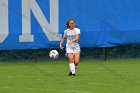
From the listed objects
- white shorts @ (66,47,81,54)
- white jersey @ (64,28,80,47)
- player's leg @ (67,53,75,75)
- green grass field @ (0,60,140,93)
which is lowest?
green grass field @ (0,60,140,93)

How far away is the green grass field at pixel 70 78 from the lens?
39.1ft

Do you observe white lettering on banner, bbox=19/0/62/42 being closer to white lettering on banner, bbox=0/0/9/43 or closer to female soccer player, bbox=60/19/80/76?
white lettering on banner, bbox=0/0/9/43

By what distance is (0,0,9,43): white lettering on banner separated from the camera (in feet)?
64.4

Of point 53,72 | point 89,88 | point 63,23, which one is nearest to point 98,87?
point 89,88

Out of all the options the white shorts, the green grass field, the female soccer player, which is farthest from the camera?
the white shorts

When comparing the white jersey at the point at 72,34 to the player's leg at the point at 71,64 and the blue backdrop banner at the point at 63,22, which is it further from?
the blue backdrop banner at the point at 63,22

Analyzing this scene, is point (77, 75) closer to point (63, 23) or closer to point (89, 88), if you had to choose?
point (89, 88)

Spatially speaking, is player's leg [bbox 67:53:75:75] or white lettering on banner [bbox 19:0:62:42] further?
white lettering on banner [bbox 19:0:62:42]

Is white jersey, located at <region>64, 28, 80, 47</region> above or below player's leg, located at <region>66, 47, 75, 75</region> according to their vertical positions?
above

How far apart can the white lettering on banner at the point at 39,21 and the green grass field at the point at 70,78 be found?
1.05 m

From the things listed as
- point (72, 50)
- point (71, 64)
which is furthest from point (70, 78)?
point (72, 50)

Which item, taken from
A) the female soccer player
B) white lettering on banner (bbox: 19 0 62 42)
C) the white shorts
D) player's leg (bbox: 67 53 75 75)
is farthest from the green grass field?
white lettering on banner (bbox: 19 0 62 42)

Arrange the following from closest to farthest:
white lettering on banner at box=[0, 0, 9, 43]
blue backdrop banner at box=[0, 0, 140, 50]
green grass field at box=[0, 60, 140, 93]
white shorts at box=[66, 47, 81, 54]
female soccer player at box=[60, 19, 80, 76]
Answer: green grass field at box=[0, 60, 140, 93] → female soccer player at box=[60, 19, 80, 76] → white shorts at box=[66, 47, 81, 54] → white lettering on banner at box=[0, 0, 9, 43] → blue backdrop banner at box=[0, 0, 140, 50]

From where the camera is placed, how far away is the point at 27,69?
17609mm
